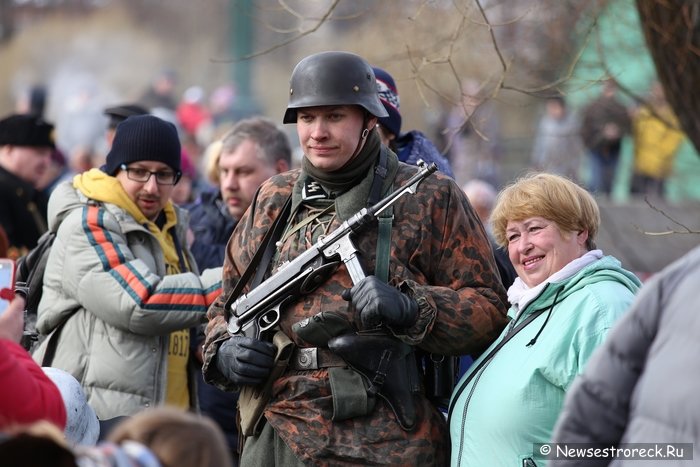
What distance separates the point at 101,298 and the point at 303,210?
3.94ft

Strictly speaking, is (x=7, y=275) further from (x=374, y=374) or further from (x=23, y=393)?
(x=374, y=374)

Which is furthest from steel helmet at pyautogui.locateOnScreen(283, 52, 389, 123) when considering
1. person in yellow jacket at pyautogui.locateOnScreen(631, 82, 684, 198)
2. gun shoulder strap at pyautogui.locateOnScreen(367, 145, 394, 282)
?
person in yellow jacket at pyautogui.locateOnScreen(631, 82, 684, 198)

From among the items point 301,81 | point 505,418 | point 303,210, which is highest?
point 301,81

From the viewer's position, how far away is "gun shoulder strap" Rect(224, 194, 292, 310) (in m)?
4.89

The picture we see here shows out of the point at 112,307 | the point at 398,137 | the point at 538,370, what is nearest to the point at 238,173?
the point at 398,137

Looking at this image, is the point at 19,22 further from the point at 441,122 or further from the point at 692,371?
the point at 692,371

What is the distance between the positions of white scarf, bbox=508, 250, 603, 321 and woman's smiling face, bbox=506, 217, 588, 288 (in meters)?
0.05

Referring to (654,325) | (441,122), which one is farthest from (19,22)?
(654,325)

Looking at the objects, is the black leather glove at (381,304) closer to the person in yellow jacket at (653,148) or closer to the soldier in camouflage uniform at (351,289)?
the soldier in camouflage uniform at (351,289)

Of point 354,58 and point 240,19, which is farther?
point 240,19

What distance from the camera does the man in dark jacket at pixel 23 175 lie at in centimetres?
803

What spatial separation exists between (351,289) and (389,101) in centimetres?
192

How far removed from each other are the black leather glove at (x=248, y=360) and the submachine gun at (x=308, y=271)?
0.34 ft

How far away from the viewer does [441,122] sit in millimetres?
16312
